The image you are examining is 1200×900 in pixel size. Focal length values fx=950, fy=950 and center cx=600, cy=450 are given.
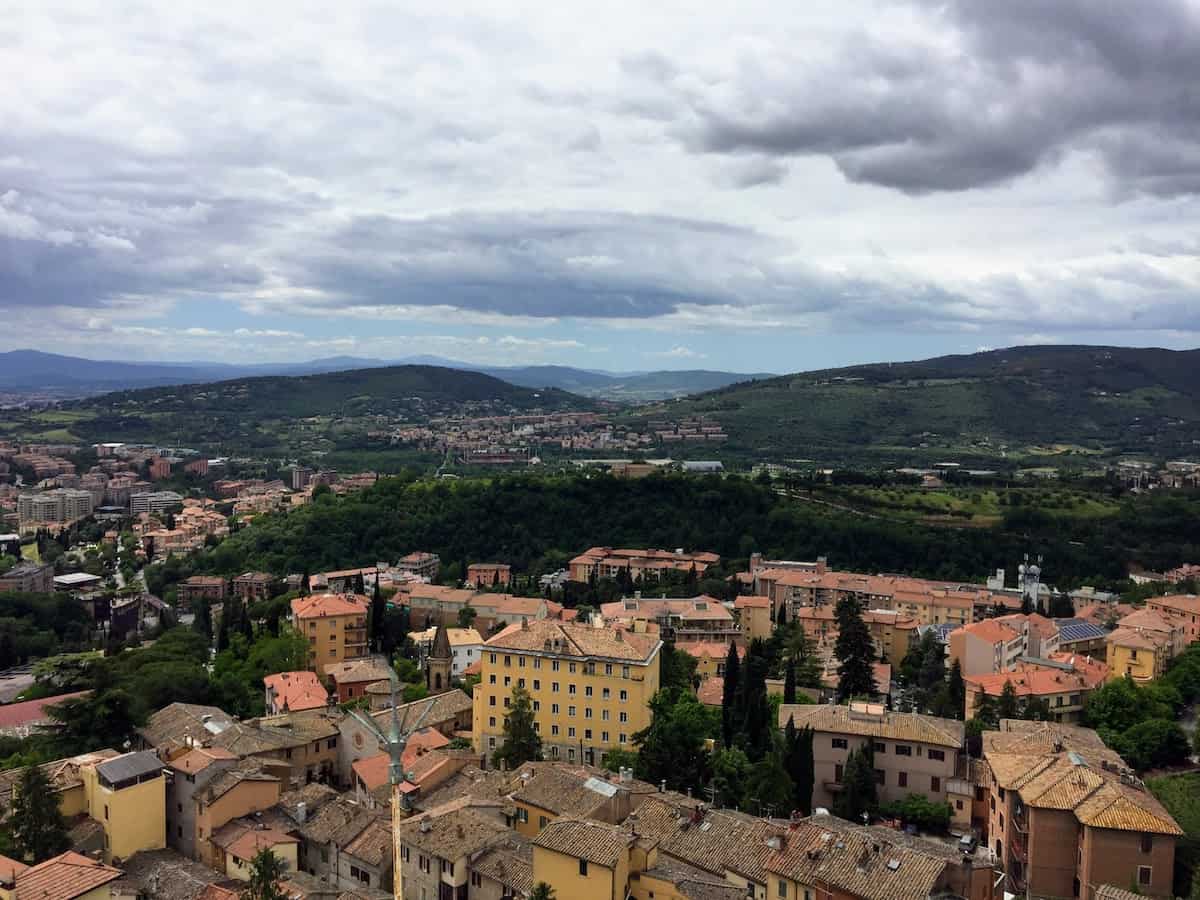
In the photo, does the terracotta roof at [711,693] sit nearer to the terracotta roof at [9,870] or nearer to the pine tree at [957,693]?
the pine tree at [957,693]

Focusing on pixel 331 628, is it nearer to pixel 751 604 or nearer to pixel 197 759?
pixel 751 604

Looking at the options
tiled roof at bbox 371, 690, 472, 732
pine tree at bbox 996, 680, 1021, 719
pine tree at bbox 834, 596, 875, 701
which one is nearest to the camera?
tiled roof at bbox 371, 690, 472, 732

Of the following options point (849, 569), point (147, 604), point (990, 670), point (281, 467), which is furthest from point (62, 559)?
point (990, 670)

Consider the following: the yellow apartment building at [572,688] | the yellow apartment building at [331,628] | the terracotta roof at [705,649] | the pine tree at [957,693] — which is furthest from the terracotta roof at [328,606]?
the pine tree at [957,693]

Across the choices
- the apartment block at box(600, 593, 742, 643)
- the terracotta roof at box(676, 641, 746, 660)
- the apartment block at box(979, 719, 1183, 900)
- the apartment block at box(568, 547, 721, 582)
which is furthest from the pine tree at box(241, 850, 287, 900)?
the apartment block at box(568, 547, 721, 582)

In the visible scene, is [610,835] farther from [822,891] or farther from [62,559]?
[62,559]

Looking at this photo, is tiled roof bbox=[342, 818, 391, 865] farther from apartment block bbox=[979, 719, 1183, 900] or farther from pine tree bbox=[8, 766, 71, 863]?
apartment block bbox=[979, 719, 1183, 900]
